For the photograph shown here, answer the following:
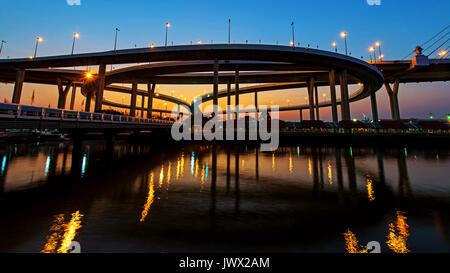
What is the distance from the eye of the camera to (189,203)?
6.97 m

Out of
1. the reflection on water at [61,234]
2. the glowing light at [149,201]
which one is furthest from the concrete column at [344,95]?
the reflection on water at [61,234]

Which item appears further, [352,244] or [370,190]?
[370,190]

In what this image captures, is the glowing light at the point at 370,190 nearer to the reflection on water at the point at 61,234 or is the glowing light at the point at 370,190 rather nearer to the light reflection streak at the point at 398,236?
the light reflection streak at the point at 398,236

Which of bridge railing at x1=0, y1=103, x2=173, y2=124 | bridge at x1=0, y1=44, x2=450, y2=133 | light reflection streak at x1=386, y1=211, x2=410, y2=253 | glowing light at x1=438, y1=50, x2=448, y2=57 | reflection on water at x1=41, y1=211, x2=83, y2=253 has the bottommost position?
reflection on water at x1=41, y1=211, x2=83, y2=253

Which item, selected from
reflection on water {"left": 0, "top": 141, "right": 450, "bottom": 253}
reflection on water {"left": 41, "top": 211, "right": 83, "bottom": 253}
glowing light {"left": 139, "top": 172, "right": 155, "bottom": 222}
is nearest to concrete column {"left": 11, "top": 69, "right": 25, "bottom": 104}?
reflection on water {"left": 0, "top": 141, "right": 450, "bottom": 253}

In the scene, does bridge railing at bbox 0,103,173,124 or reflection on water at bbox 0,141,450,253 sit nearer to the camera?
reflection on water at bbox 0,141,450,253

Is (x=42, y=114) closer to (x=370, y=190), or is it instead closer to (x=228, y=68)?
(x=370, y=190)

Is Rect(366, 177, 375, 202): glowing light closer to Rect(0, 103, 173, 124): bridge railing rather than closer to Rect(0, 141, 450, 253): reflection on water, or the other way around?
Rect(0, 141, 450, 253): reflection on water

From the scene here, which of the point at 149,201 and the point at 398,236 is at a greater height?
the point at 149,201

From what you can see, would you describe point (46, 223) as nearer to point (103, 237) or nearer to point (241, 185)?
point (103, 237)

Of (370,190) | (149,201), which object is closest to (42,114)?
(149,201)

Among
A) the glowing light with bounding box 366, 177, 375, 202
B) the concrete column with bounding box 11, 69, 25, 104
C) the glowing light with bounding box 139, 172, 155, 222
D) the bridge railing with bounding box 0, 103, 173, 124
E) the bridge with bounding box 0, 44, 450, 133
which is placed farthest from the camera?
the concrete column with bounding box 11, 69, 25, 104

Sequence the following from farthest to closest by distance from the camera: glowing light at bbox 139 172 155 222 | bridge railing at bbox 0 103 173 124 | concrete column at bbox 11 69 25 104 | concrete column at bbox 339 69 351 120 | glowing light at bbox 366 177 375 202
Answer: concrete column at bbox 11 69 25 104
concrete column at bbox 339 69 351 120
bridge railing at bbox 0 103 173 124
glowing light at bbox 366 177 375 202
glowing light at bbox 139 172 155 222

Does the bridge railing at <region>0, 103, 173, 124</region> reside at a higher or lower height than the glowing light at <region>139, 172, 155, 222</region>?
higher
